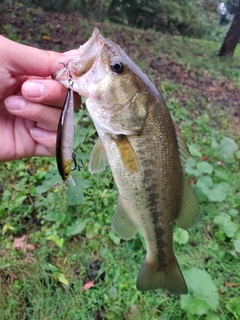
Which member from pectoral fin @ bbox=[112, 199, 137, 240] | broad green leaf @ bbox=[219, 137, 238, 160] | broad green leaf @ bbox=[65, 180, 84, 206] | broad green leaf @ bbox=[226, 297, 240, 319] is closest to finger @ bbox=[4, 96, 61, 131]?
pectoral fin @ bbox=[112, 199, 137, 240]

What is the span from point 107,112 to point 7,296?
6.16ft

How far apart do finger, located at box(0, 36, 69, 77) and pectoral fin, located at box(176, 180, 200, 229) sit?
885 mm

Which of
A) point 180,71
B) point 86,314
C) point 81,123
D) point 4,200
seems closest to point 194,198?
point 86,314

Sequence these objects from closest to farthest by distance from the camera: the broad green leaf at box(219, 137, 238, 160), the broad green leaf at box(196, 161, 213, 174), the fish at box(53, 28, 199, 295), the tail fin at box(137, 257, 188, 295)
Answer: the fish at box(53, 28, 199, 295) → the tail fin at box(137, 257, 188, 295) → the broad green leaf at box(196, 161, 213, 174) → the broad green leaf at box(219, 137, 238, 160)

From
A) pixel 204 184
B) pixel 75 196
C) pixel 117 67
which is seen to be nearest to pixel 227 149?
pixel 204 184

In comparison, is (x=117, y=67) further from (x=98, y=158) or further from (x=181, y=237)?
(x=181, y=237)

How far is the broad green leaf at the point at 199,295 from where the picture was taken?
234 centimetres

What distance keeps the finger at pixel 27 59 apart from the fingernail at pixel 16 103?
136 mm

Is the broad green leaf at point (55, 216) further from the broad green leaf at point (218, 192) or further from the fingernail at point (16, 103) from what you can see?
the fingernail at point (16, 103)

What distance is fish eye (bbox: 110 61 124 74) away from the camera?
4.40ft

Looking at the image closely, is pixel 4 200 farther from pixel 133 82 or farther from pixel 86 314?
pixel 133 82

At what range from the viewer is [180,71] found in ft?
25.5

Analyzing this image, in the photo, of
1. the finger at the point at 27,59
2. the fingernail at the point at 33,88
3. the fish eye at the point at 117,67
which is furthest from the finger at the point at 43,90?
the fish eye at the point at 117,67

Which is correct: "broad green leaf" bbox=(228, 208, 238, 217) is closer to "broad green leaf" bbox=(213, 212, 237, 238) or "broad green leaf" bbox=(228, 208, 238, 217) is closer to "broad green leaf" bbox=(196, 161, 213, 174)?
"broad green leaf" bbox=(213, 212, 237, 238)
